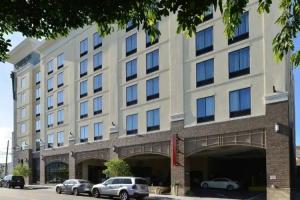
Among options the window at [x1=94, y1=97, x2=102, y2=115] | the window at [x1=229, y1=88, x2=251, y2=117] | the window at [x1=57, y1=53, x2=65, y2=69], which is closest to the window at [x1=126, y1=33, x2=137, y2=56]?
the window at [x1=94, y1=97, x2=102, y2=115]

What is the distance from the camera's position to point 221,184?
4653 centimetres

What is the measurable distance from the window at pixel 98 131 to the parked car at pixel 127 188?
1575 centimetres

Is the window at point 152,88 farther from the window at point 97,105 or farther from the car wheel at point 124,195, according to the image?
the car wheel at point 124,195

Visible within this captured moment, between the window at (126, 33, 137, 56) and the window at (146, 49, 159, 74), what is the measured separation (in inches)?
109

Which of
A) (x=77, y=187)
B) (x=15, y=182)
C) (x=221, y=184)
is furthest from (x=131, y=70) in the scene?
(x=15, y=182)

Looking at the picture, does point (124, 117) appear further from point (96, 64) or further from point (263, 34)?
point (263, 34)

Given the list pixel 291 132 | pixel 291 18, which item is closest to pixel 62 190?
pixel 291 132

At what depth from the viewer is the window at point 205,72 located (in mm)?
40219

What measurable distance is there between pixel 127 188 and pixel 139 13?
32.3 m

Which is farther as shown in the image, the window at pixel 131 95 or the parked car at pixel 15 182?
the parked car at pixel 15 182

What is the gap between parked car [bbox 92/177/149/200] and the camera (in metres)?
37.4

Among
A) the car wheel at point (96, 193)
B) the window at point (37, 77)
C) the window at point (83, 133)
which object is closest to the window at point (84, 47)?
the window at point (83, 133)

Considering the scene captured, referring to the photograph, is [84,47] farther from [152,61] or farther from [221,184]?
[221,184]

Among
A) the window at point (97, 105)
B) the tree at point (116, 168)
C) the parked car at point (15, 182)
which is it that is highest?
the window at point (97, 105)
